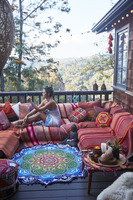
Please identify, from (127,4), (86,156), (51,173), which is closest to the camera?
(86,156)

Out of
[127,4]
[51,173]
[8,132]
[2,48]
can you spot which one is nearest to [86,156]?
[51,173]

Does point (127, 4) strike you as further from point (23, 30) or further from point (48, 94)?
point (23, 30)

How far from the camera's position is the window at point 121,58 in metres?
3.95

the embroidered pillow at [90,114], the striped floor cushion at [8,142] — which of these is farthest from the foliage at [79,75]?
the striped floor cushion at [8,142]

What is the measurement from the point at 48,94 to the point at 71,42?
7.69 metres

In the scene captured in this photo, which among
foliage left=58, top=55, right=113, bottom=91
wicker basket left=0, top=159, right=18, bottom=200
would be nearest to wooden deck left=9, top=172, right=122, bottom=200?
wicker basket left=0, top=159, right=18, bottom=200

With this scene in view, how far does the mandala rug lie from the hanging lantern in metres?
1.96

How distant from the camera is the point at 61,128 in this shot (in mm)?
3658

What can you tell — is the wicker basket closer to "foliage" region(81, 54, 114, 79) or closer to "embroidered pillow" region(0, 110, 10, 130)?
"embroidered pillow" region(0, 110, 10, 130)

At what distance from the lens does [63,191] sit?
2168 millimetres

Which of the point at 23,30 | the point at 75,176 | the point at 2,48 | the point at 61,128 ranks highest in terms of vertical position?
the point at 23,30

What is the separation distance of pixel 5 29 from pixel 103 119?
10.1ft

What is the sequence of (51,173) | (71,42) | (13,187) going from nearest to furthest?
(13,187) → (51,173) → (71,42)

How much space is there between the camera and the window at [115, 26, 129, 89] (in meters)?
3.95
